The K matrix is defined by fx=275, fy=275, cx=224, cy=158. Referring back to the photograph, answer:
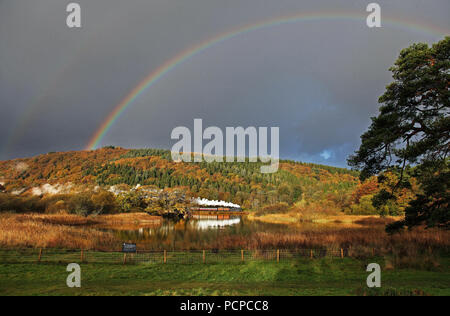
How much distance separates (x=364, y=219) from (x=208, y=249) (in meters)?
51.1

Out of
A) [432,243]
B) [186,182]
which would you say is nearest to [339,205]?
[432,243]

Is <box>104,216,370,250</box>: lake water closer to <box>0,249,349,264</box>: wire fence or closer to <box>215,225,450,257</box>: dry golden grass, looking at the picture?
<box>215,225,450,257</box>: dry golden grass

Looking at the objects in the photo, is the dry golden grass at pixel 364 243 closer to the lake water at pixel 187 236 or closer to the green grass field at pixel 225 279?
the lake water at pixel 187 236

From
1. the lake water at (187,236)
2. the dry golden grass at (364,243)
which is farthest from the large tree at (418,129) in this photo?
the lake water at (187,236)

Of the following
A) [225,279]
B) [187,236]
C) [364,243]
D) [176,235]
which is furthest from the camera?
[176,235]

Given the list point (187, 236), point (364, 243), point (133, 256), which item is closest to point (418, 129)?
point (364, 243)

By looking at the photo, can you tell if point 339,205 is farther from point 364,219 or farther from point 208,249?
point 208,249

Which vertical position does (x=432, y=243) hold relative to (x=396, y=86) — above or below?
below

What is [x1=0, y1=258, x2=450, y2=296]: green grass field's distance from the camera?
11617 mm

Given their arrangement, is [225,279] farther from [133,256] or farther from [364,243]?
[364,243]

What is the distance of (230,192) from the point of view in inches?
7244

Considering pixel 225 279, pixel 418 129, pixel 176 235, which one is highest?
pixel 418 129

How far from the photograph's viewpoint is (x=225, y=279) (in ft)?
51.1

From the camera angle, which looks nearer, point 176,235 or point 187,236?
point 187,236
